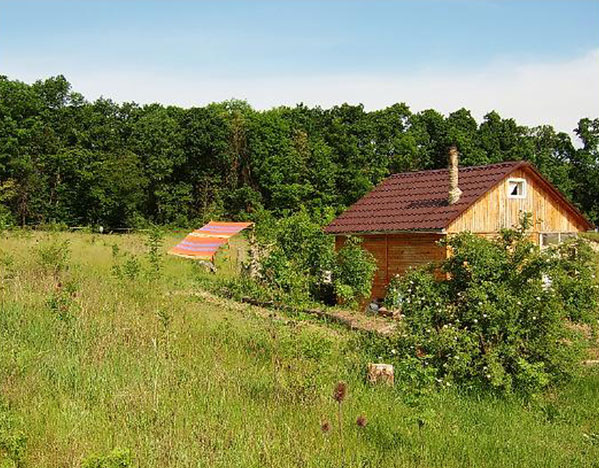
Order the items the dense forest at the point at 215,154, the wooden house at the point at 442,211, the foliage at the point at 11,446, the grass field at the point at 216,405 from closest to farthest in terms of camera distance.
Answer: the foliage at the point at 11,446 → the grass field at the point at 216,405 → the wooden house at the point at 442,211 → the dense forest at the point at 215,154

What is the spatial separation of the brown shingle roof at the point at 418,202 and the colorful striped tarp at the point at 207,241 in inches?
151

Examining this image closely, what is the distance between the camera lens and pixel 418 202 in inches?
813

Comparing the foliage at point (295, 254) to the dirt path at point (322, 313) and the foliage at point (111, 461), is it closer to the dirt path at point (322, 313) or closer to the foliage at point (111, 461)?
the dirt path at point (322, 313)

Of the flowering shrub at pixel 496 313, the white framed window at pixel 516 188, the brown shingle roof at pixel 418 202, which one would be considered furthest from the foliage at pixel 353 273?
the flowering shrub at pixel 496 313

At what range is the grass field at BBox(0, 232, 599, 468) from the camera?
5.23 metres

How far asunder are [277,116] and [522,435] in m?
48.9

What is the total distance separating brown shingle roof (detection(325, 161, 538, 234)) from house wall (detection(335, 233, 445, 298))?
10.8 inches

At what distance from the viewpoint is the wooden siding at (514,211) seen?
19.5 m

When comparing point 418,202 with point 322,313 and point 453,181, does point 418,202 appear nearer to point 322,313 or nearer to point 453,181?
point 453,181

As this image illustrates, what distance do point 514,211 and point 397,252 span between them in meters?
4.65

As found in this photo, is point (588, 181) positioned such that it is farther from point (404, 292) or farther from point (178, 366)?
point (178, 366)

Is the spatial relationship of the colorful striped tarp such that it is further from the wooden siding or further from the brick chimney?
the wooden siding

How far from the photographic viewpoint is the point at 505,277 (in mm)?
9938

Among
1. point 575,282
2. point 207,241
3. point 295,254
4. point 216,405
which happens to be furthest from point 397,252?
point 216,405
